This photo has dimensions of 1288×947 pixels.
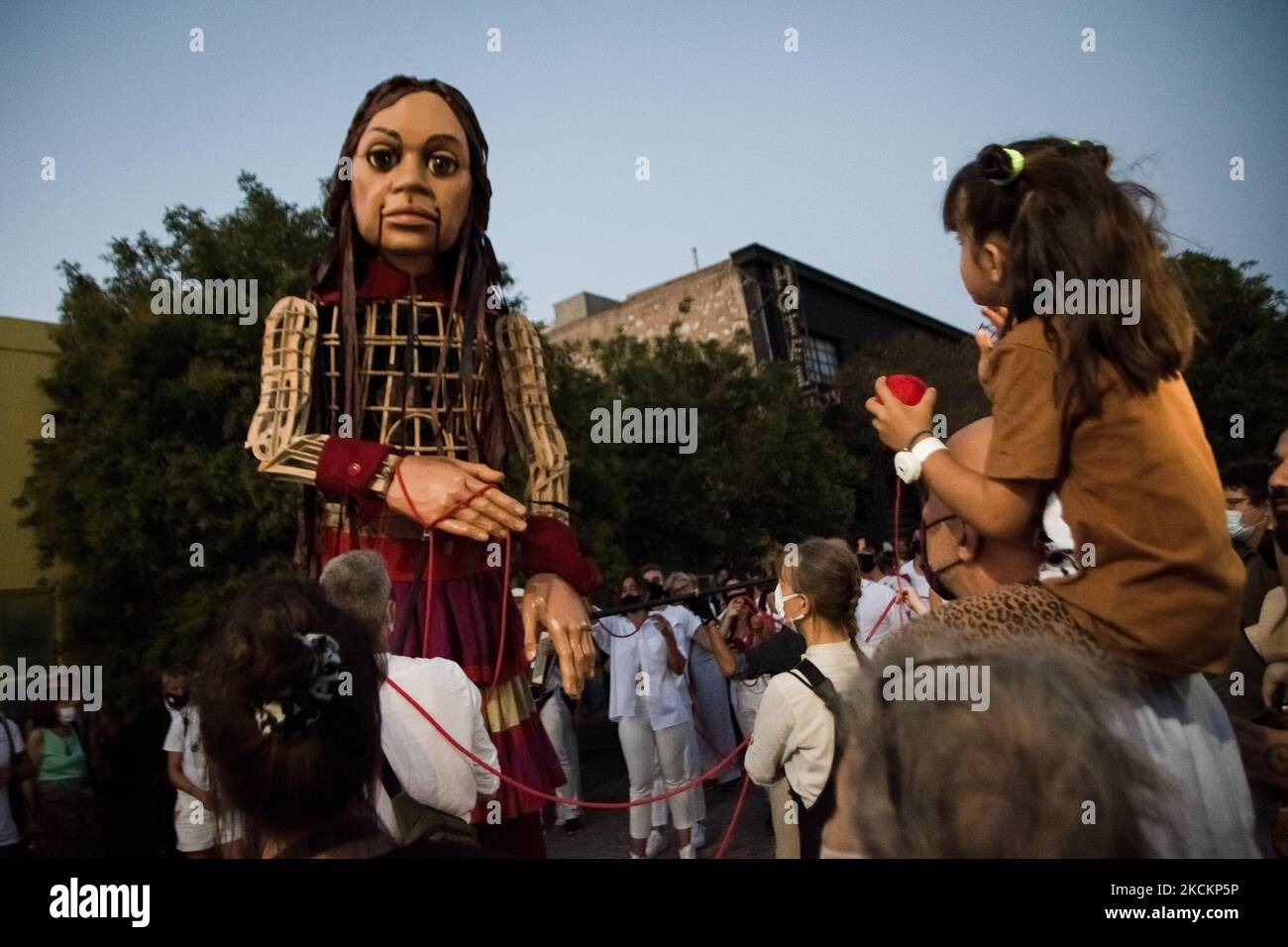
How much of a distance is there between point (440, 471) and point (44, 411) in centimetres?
803

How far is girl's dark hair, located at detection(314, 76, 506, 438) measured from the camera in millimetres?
2596

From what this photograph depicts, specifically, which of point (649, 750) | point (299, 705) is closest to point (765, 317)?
point (649, 750)

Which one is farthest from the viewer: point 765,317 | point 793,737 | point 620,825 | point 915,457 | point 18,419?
point 765,317

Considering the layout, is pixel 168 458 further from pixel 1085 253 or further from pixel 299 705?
pixel 1085 253

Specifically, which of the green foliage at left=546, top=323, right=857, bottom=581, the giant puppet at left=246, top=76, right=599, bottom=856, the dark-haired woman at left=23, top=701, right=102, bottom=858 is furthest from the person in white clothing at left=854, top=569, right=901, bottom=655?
the green foliage at left=546, top=323, right=857, bottom=581

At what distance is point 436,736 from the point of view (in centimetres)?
201

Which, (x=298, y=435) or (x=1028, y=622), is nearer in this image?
(x=1028, y=622)

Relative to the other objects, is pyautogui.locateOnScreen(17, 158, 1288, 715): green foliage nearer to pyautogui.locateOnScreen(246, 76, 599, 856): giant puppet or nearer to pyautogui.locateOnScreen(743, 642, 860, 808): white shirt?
pyautogui.locateOnScreen(743, 642, 860, 808): white shirt

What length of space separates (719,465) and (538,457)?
42.8ft

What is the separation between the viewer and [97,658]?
7562 millimetres

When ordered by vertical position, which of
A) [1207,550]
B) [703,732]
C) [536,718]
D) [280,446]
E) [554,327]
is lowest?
[703,732]

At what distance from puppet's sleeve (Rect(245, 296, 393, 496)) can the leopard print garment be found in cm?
146
